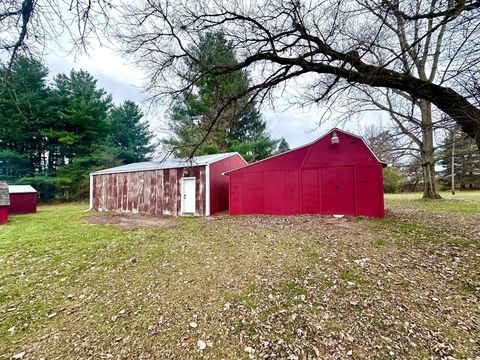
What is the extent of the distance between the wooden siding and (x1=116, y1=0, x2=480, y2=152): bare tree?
5418 millimetres

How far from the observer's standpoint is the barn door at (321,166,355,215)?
717cm

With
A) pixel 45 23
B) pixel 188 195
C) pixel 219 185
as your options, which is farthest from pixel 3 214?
pixel 45 23

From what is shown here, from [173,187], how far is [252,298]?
331 inches

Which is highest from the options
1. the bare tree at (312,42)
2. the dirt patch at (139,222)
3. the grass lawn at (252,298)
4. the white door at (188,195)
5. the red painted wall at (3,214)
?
the bare tree at (312,42)

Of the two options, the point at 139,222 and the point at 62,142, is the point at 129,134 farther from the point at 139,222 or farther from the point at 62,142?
the point at 139,222

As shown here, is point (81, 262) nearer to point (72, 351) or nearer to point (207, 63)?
point (72, 351)

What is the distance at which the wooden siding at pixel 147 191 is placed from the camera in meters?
10.1

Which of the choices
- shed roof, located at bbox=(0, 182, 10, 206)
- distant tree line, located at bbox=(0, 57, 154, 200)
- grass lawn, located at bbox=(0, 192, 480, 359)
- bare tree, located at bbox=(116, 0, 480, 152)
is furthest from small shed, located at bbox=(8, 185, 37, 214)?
bare tree, located at bbox=(116, 0, 480, 152)

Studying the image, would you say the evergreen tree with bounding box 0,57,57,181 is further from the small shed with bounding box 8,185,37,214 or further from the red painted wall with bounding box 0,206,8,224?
the red painted wall with bounding box 0,206,8,224

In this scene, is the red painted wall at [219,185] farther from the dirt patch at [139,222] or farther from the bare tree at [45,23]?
the bare tree at [45,23]

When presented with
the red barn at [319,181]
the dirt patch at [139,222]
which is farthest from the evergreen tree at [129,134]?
the red barn at [319,181]

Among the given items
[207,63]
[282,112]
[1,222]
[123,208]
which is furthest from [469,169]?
[1,222]

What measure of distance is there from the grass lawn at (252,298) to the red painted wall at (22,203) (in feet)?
38.3

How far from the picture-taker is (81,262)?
173 inches
